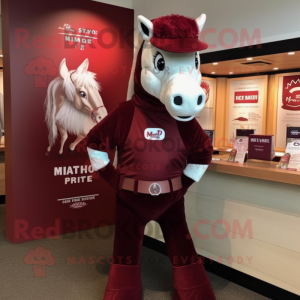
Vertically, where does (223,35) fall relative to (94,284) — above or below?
above

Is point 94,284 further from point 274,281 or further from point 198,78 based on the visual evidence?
point 198,78

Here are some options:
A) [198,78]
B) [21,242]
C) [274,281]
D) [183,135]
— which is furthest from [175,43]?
[21,242]

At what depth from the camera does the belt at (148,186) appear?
214 centimetres

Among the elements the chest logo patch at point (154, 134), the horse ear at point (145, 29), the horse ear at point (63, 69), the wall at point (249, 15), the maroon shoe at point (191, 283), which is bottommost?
the maroon shoe at point (191, 283)

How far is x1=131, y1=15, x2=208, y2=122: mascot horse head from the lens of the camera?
6.13 feet

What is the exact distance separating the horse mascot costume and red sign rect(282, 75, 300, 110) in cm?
244

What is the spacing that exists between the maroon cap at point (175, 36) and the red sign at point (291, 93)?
273 cm

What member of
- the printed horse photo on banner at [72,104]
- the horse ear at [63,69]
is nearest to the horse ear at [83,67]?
the printed horse photo on banner at [72,104]

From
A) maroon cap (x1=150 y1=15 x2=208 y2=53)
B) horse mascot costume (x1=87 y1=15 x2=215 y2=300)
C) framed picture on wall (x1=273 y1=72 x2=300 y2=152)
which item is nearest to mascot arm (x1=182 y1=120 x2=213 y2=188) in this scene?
horse mascot costume (x1=87 y1=15 x2=215 y2=300)

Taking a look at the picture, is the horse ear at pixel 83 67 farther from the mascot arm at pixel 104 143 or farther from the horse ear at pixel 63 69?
the mascot arm at pixel 104 143

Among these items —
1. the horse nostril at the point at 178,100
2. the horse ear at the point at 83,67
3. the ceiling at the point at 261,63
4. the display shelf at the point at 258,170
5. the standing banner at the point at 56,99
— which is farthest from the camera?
the horse ear at the point at 83,67

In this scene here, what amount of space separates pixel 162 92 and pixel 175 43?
271mm

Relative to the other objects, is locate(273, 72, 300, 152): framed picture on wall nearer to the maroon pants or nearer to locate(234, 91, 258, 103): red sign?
locate(234, 91, 258, 103): red sign

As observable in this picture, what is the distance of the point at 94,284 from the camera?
8.87ft
